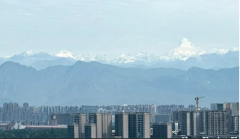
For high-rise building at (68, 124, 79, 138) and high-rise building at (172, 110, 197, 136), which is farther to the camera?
high-rise building at (172, 110, 197, 136)

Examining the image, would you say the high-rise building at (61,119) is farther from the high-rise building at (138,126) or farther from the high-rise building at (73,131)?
the high-rise building at (138,126)

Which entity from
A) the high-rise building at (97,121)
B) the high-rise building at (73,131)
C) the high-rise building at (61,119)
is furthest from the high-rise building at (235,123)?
the high-rise building at (61,119)

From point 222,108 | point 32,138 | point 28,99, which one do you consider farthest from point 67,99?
point 32,138

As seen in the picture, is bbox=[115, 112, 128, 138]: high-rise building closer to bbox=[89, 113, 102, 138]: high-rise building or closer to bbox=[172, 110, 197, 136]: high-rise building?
bbox=[89, 113, 102, 138]: high-rise building

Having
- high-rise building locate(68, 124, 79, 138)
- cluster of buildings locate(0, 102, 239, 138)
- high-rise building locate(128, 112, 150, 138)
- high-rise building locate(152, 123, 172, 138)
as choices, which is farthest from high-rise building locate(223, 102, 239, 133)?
high-rise building locate(68, 124, 79, 138)

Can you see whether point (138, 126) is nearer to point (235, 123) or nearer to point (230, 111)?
point (235, 123)

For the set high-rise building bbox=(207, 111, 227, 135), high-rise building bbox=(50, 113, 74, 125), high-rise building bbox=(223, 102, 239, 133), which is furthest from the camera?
high-rise building bbox=(50, 113, 74, 125)

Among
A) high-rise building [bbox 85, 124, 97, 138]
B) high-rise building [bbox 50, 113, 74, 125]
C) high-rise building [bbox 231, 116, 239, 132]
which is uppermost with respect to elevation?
high-rise building [bbox 50, 113, 74, 125]

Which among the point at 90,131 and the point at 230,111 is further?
the point at 230,111

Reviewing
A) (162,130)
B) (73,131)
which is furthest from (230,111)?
(73,131)
